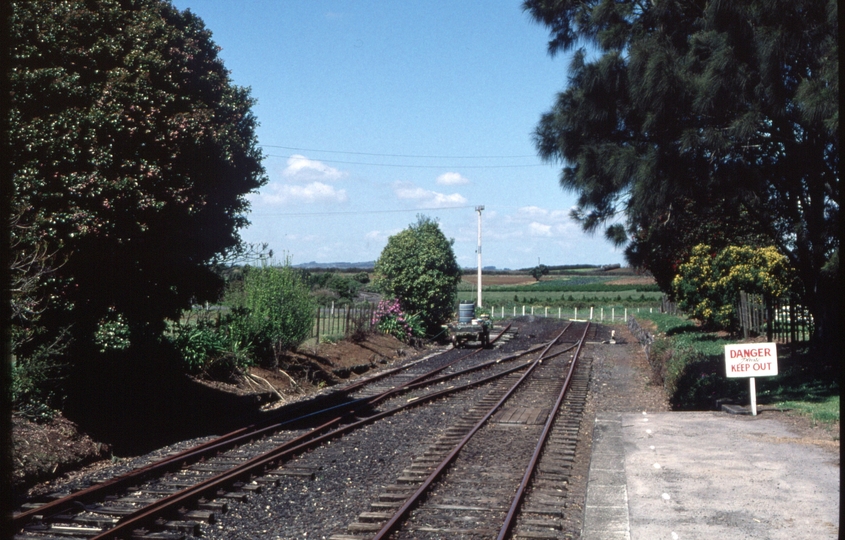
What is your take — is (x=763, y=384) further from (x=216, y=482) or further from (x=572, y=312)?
(x=572, y=312)

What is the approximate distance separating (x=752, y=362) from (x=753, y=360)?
0.12 feet

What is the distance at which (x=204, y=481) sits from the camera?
350 inches

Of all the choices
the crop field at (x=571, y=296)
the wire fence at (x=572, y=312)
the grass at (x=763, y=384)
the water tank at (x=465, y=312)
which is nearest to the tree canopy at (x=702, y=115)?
the grass at (x=763, y=384)

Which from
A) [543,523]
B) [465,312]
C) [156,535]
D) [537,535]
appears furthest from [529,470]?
[465,312]

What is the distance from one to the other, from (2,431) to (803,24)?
491 inches

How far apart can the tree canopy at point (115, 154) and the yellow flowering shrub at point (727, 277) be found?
18308 millimetres

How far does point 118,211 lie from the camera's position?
10.8 m

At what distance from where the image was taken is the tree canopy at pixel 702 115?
38.2 feet

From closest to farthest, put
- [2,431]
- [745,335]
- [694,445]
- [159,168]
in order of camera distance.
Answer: [2,431] → [694,445] → [159,168] → [745,335]

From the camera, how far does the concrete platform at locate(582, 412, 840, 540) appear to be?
→ 679 cm

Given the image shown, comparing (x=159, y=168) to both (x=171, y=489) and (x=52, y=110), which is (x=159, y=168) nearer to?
(x=52, y=110)

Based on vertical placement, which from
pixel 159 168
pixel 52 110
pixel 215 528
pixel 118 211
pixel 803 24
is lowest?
pixel 215 528

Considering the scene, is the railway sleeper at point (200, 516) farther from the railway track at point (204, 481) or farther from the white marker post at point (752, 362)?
the white marker post at point (752, 362)

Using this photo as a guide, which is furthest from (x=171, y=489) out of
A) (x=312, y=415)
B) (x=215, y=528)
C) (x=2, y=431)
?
(x=312, y=415)
